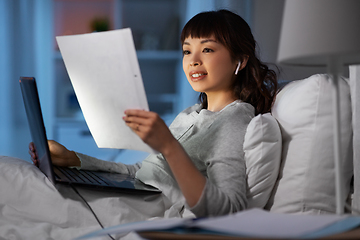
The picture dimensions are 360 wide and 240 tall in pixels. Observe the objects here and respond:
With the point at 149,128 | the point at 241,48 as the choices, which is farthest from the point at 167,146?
the point at 241,48

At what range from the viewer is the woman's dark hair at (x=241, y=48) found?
43.4 inches

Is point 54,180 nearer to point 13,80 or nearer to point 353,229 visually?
point 353,229

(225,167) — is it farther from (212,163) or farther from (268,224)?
(268,224)

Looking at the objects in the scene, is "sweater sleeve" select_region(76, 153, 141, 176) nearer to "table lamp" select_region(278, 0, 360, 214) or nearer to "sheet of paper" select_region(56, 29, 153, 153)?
"sheet of paper" select_region(56, 29, 153, 153)

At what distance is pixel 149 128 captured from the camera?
2.16ft

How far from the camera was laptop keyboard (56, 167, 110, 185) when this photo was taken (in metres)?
0.96

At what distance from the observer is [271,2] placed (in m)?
2.30

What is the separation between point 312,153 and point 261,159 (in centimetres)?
12

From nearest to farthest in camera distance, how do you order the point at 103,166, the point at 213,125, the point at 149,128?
the point at 149,128 < the point at 213,125 < the point at 103,166

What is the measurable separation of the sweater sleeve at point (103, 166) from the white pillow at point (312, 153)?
1.80 ft

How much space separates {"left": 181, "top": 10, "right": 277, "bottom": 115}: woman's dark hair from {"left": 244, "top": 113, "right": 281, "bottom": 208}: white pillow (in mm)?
241

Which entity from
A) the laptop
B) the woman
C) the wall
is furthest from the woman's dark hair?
the wall

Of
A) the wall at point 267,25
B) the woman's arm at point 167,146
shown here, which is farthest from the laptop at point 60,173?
the wall at point 267,25

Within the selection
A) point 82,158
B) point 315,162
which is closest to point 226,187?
point 315,162
